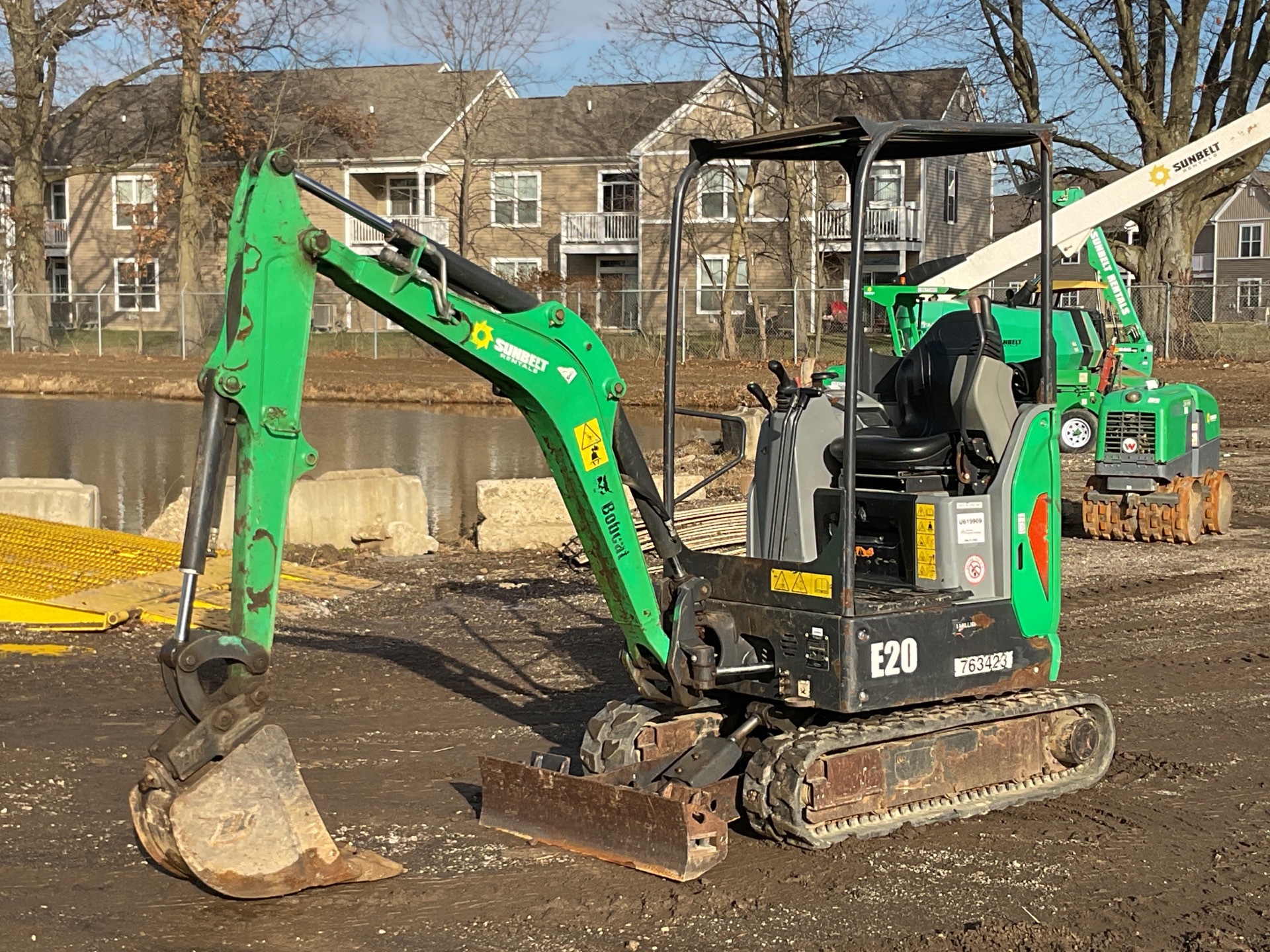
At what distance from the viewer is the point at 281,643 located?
9.80m

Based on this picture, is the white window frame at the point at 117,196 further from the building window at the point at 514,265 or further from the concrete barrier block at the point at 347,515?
the concrete barrier block at the point at 347,515

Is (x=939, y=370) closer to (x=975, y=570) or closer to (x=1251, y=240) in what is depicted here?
(x=975, y=570)

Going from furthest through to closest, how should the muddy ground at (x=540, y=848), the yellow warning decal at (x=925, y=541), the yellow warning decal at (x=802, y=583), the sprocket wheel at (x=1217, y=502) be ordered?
the sprocket wheel at (x=1217, y=502)
the yellow warning decal at (x=925, y=541)
the yellow warning decal at (x=802, y=583)
the muddy ground at (x=540, y=848)

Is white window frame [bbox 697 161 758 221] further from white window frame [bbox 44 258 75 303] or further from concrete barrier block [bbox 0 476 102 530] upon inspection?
concrete barrier block [bbox 0 476 102 530]

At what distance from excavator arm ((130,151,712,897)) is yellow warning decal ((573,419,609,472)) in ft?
1.20

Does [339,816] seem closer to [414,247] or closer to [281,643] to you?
[414,247]

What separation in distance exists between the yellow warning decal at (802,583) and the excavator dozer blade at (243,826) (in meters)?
2.01

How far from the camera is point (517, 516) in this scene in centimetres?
1299

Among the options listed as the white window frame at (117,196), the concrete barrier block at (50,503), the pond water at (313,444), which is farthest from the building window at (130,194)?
the concrete barrier block at (50,503)

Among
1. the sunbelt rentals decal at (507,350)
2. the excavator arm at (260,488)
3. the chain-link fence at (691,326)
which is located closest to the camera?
the excavator arm at (260,488)

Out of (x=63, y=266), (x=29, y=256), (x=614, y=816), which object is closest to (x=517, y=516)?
(x=614, y=816)

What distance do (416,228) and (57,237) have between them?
14293 mm

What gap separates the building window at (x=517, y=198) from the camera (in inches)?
1924

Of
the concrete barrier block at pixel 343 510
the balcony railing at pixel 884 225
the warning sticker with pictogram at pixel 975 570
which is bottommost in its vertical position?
the concrete barrier block at pixel 343 510
